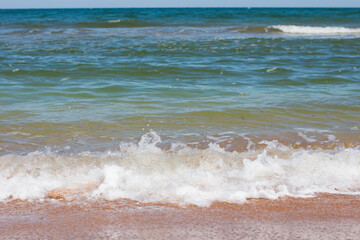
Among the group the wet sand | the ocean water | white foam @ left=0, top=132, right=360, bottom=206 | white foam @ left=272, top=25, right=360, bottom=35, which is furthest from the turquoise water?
white foam @ left=272, top=25, right=360, bottom=35

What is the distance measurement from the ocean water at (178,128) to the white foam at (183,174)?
12mm

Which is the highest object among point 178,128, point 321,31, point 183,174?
point 183,174

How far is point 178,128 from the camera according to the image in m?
5.61

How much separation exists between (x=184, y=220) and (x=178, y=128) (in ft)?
8.78

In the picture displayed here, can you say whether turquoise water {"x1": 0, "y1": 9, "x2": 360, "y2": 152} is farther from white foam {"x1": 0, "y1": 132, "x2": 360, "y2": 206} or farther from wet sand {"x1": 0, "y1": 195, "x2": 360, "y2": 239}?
wet sand {"x1": 0, "y1": 195, "x2": 360, "y2": 239}

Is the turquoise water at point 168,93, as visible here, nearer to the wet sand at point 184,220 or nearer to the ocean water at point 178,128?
the ocean water at point 178,128

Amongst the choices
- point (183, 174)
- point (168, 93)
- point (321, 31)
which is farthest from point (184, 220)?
point (321, 31)

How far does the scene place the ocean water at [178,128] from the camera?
3631mm

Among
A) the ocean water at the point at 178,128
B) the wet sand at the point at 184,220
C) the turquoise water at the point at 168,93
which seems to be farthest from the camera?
the turquoise water at the point at 168,93

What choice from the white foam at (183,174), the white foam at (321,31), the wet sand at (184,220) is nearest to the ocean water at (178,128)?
the white foam at (183,174)

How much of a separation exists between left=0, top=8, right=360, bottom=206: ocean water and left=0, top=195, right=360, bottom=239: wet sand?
154 mm

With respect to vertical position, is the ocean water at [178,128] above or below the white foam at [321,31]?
above

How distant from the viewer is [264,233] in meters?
2.81

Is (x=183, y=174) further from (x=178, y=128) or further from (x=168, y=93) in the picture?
(x=168, y=93)
